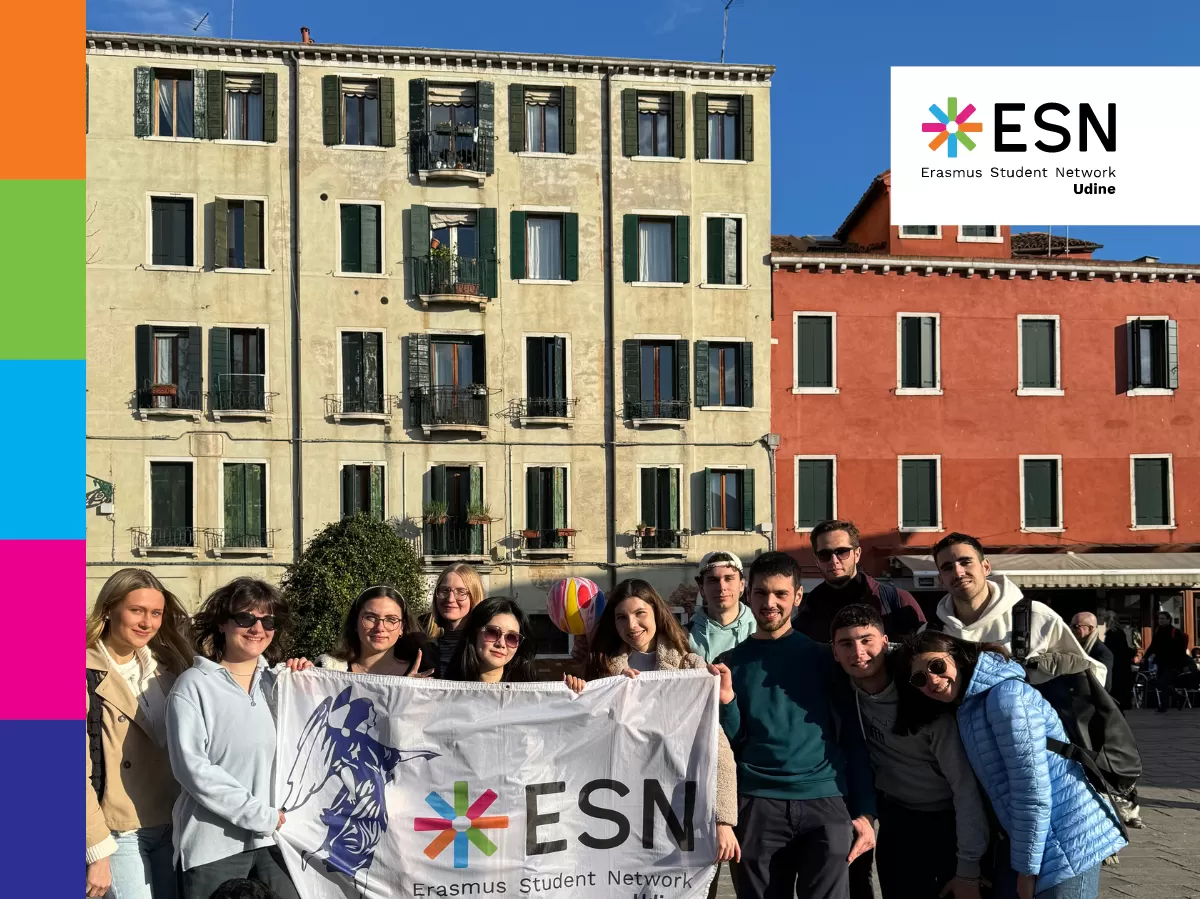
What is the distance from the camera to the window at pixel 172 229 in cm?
2886

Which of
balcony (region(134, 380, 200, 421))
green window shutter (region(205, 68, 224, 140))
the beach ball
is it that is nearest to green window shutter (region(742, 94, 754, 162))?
green window shutter (region(205, 68, 224, 140))

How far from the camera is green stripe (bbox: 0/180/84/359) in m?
3.22

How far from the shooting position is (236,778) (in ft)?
17.0

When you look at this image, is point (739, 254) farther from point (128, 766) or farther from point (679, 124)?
point (128, 766)

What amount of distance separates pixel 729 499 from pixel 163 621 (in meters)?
24.8

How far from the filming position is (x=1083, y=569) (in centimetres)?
2777

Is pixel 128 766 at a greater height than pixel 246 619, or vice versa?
pixel 246 619

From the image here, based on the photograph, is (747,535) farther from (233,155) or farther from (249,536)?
(233,155)

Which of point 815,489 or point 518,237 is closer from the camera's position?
point 518,237

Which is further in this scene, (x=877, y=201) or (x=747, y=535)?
(x=877, y=201)

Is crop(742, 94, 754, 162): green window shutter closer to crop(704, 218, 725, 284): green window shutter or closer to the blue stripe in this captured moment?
crop(704, 218, 725, 284): green window shutter

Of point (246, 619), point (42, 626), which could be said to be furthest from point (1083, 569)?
A: point (42, 626)

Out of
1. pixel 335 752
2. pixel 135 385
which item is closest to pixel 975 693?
pixel 335 752

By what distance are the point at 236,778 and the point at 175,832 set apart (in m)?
0.31
